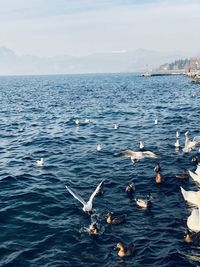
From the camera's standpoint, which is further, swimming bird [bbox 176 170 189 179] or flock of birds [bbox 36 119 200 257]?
swimming bird [bbox 176 170 189 179]

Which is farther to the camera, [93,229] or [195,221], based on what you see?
[93,229]

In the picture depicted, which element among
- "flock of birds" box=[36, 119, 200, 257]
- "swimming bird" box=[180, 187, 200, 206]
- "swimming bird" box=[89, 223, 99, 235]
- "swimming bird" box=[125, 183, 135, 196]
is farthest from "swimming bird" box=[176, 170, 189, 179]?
"swimming bird" box=[89, 223, 99, 235]

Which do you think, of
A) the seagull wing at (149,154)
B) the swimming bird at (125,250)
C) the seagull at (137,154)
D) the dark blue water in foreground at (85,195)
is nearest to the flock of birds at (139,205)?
the swimming bird at (125,250)

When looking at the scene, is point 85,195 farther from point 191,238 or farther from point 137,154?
point 191,238

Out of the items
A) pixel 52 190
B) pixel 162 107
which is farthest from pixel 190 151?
pixel 162 107

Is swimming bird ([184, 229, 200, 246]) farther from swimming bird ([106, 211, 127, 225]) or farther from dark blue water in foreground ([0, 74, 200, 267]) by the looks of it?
swimming bird ([106, 211, 127, 225])

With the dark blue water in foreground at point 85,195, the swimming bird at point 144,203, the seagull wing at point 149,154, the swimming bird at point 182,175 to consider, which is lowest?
the dark blue water in foreground at point 85,195

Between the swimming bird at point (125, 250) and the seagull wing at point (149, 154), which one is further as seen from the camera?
the seagull wing at point (149, 154)

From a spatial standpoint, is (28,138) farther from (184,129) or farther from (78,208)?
(78,208)

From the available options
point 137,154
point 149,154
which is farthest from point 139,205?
point 149,154

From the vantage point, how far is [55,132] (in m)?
51.8

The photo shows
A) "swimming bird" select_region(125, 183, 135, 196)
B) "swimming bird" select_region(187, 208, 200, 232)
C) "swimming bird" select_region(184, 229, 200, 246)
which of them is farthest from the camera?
"swimming bird" select_region(125, 183, 135, 196)

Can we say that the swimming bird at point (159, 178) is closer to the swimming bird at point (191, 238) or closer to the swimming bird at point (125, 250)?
the swimming bird at point (191, 238)

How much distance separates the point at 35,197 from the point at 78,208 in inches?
145
